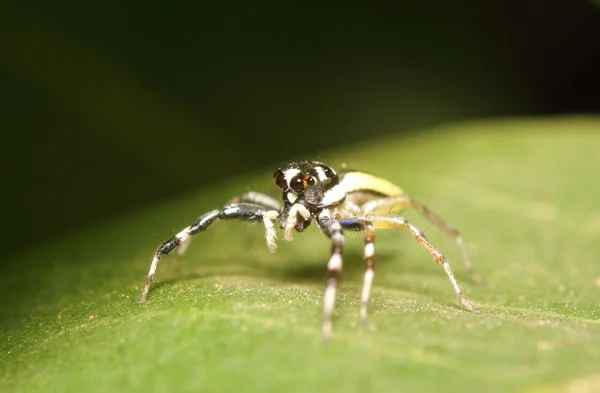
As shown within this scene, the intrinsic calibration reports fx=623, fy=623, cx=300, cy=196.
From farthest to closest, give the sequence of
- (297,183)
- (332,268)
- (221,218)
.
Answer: (297,183) < (221,218) < (332,268)

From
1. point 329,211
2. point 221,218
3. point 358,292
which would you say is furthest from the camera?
point 329,211

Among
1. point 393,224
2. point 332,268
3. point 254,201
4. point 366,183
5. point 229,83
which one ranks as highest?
point 229,83

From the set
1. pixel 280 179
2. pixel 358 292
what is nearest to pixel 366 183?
pixel 280 179

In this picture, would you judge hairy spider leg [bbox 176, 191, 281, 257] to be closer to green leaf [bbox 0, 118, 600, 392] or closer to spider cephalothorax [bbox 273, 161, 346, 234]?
green leaf [bbox 0, 118, 600, 392]

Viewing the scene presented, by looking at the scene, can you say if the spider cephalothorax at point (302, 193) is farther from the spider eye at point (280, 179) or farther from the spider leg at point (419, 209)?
the spider leg at point (419, 209)

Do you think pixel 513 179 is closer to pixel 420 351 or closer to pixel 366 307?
pixel 366 307

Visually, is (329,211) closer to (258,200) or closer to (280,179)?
(280,179)

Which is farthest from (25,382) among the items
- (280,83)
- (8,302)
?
(280,83)
